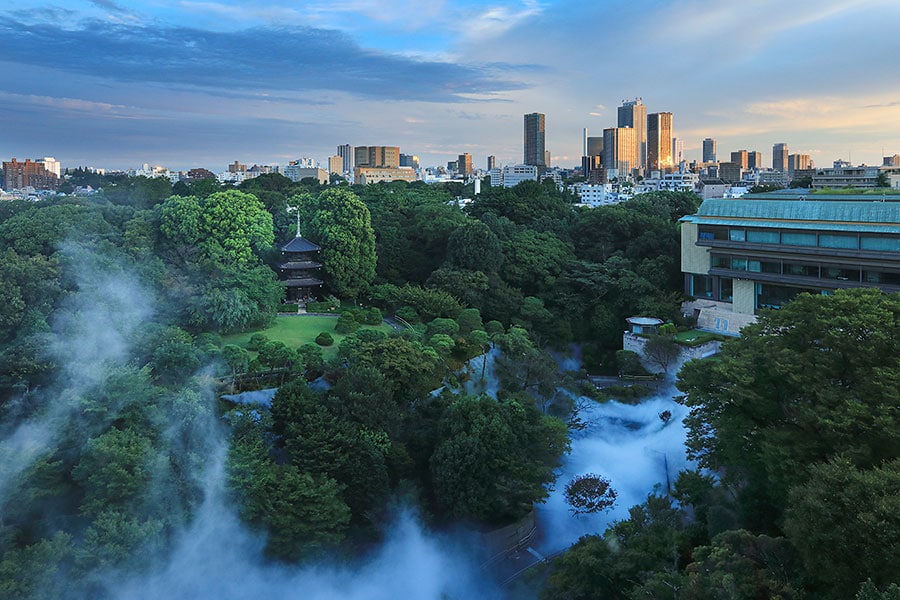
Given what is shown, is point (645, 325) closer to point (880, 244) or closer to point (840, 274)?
point (840, 274)

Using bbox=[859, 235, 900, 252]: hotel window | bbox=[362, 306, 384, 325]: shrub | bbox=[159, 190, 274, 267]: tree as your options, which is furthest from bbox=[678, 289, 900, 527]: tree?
→ bbox=[159, 190, 274, 267]: tree

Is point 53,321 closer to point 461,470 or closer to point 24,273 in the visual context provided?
point 24,273

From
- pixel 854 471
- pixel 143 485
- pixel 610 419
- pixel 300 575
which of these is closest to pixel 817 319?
pixel 854 471

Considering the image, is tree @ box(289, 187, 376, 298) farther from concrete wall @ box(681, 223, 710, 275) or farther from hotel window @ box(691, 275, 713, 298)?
hotel window @ box(691, 275, 713, 298)

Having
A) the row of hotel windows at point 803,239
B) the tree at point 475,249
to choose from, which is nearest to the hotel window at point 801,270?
the row of hotel windows at point 803,239

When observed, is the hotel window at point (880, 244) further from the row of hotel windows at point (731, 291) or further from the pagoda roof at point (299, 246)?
the pagoda roof at point (299, 246)

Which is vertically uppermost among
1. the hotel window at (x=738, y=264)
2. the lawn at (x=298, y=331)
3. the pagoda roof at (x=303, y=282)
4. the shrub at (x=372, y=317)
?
the hotel window at (x=738, y=264)
